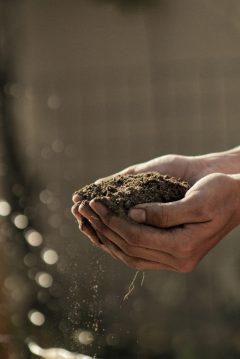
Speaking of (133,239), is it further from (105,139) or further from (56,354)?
(105,139)

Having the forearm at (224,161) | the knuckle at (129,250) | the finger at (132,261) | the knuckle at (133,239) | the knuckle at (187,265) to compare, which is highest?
the forearm at (224,161)

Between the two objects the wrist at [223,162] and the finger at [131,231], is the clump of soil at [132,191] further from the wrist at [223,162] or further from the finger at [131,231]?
the wrist at [223,162]

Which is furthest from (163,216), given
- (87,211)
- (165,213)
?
(87,211)

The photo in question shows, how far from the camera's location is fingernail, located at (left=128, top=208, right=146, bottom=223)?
2.49 meters

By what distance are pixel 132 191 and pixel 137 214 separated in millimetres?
151

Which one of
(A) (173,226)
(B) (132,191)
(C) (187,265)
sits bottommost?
(C) (187,265)

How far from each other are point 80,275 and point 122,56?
1.57 meters

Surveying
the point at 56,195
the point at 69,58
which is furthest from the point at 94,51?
the point at 56,195

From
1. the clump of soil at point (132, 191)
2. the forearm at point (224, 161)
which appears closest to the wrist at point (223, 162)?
the forearm at point (224, 161)

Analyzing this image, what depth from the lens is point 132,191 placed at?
103 inches

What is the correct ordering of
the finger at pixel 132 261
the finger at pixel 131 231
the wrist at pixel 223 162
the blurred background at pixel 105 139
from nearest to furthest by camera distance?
the finger at pixel 131 231
the finger at pixel 132 261
the wrist at pixel 223 162
the blurred background at pixel 105 139

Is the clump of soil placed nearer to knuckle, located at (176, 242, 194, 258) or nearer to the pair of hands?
the pair of hands

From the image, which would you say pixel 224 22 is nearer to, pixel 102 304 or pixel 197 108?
pixel 197 108

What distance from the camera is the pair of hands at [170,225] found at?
250 centimetres
